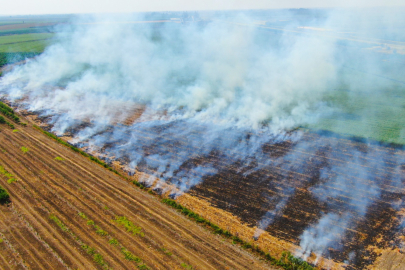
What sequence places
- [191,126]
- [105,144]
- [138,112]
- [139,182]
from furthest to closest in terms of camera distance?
1. [138,112]
2. [191,126]
3. [105,144]
4. [139,182]

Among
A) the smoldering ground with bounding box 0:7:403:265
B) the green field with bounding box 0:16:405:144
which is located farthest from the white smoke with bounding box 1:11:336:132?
the green field with bounding box 0:16:405:144

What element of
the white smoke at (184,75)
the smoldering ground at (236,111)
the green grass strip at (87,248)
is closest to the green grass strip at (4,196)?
the green grass strip at (87,248)

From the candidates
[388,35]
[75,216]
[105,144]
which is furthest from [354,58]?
[75,216]

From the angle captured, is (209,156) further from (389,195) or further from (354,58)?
(354,58)

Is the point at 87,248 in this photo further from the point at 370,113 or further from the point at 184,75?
the point at 184,75

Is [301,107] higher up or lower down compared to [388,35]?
lower down

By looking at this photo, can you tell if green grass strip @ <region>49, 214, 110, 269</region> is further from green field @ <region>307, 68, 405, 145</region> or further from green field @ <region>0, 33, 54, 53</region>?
green field @ <region>0, 33, 54, 53</region>

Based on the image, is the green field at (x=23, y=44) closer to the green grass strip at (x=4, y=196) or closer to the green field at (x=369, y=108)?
the green grass strip at (x=4, y=196)
